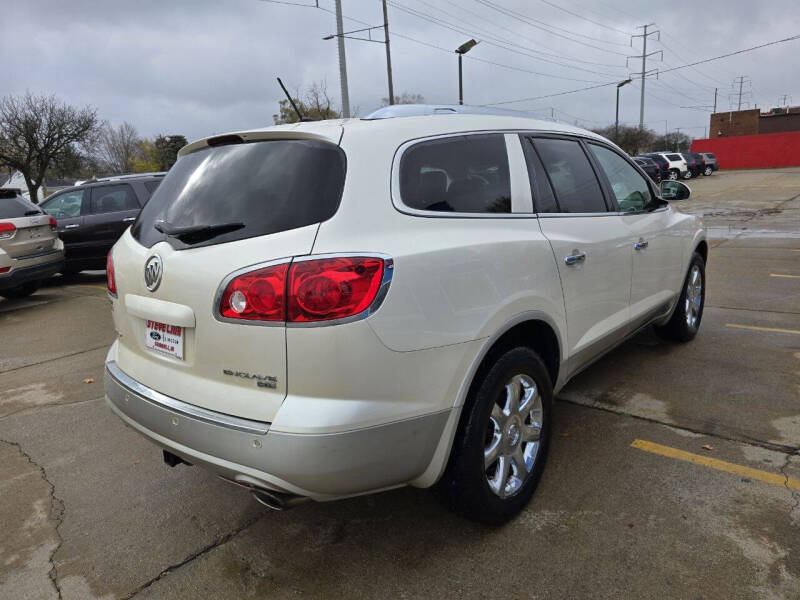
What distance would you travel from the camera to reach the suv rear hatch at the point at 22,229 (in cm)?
770

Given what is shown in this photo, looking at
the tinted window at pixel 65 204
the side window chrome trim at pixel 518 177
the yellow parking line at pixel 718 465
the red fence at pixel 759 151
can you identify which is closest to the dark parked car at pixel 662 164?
the red fence at pixel 759 151

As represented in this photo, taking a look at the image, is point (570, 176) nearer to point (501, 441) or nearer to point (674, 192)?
point (501, 441)

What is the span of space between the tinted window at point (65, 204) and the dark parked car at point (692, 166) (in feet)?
122

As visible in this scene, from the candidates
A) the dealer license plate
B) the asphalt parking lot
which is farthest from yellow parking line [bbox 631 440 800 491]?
the dealer license plate

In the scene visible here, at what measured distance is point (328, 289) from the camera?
6.38 ft

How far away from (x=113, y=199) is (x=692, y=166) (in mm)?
38199

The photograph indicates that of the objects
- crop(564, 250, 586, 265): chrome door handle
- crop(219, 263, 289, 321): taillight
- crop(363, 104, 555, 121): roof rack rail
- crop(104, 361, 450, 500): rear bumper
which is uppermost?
crop(363, 104, 555, 121): roof rack rail

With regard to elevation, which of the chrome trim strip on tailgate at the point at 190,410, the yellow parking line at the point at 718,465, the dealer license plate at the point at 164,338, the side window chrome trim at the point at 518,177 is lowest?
the yellow parking line at the point at 718,465

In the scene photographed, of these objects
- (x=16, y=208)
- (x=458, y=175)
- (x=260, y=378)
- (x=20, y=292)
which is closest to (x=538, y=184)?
(x=458, y=175)

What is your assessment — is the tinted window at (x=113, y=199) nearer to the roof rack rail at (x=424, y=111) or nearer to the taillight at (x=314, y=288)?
the roof rack rail at (x=424, y=111)

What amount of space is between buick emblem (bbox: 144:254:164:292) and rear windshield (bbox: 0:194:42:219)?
686 cm

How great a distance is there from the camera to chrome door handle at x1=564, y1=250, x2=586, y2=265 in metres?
2.95

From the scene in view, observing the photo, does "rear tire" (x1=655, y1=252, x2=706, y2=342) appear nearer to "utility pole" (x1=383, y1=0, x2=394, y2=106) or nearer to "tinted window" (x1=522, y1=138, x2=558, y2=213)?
"tinted window" (x1=522, y1=138, x2=558, y2=213)

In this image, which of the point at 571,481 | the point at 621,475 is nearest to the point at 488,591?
the point at 571,481
